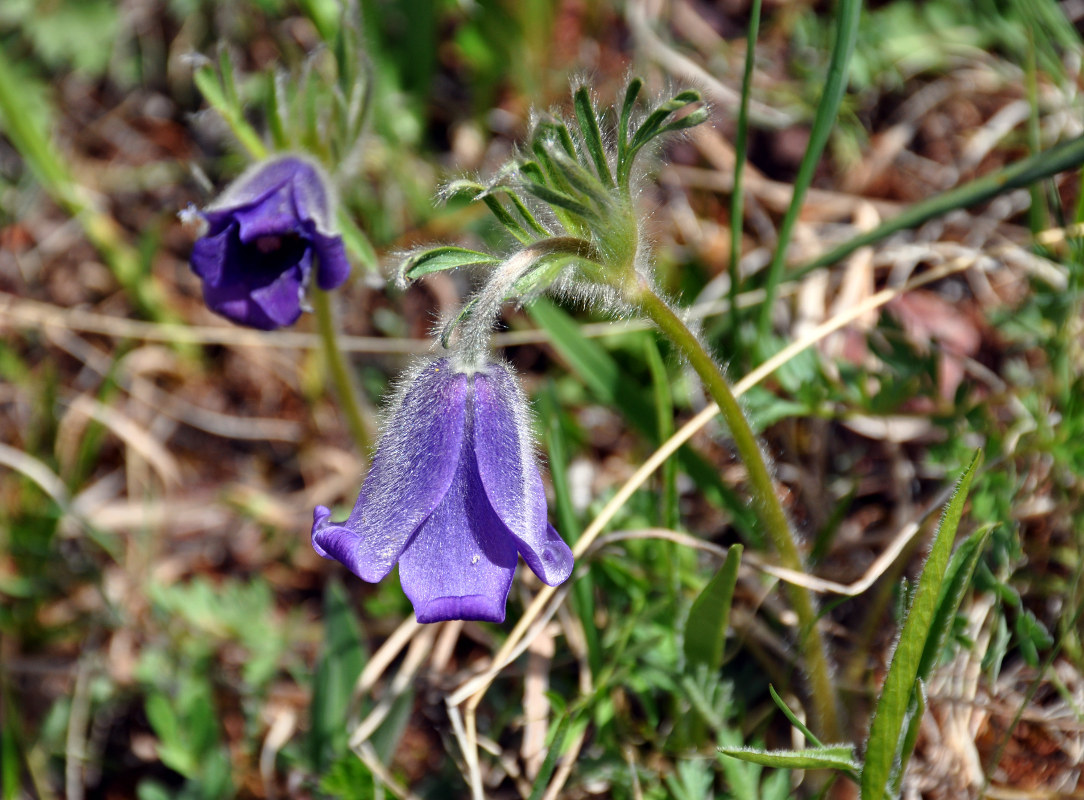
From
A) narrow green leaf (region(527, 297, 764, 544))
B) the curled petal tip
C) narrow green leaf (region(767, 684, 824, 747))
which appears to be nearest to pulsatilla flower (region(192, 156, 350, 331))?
narrow green leaf (region(527, 297, 764, 544))

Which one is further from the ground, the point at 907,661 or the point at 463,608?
the point at 463,608

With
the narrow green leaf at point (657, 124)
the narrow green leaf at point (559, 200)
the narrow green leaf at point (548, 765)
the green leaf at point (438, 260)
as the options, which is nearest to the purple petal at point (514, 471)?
the green leaf at point (438, 260)

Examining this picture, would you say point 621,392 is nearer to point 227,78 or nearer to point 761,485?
point 761,485

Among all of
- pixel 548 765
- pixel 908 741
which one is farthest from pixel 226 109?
pixel 908 741

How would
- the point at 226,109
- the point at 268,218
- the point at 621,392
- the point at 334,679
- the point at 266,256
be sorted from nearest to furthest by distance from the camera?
the point at 268,218 < the point at 266,256 < the point at 226,109 < the point at 334,679 < the point at 621,392

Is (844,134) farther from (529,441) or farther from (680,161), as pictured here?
(529,441)

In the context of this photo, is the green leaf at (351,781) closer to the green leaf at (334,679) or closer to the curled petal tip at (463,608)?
the green leaf at (334,679)

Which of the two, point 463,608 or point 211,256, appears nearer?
point 463,608

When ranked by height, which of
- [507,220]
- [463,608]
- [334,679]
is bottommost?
[334,679]
